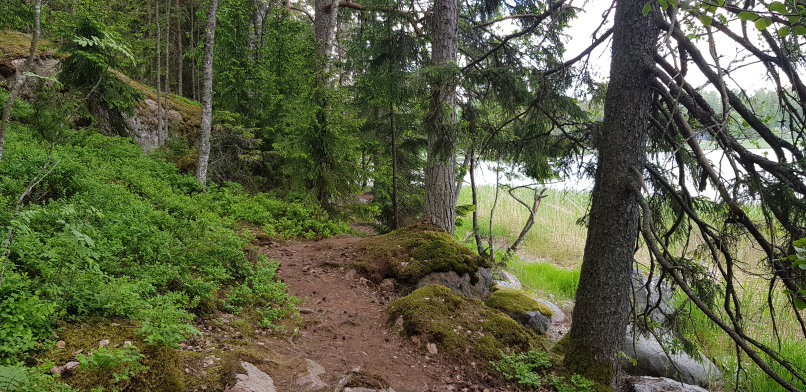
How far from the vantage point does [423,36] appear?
7.95m

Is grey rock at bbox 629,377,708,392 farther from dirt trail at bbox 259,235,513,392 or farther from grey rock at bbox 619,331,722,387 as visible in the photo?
dirt trail at bbox 259,235,513,392

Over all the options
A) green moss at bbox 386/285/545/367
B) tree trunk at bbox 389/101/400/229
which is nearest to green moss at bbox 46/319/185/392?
green moss at bbox 386/285/545/367

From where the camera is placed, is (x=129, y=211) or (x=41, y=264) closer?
(x=41, y=264)

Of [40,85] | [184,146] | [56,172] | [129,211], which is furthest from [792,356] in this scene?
[40,85]

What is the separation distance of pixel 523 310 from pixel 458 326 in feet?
5.26

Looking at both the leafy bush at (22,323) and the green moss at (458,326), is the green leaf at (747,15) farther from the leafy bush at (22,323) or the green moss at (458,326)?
the leafy bush at (22,323)

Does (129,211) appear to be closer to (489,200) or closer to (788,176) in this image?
(788,176)

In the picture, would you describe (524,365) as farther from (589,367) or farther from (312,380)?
(312,380)

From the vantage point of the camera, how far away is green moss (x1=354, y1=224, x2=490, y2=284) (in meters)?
6.12

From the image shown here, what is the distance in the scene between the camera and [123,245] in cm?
439

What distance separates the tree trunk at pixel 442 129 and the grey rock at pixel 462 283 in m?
1.36

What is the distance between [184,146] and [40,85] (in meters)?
3.20

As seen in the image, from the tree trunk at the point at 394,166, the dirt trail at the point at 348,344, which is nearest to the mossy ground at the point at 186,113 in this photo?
the tree trunk at the point at 394,166

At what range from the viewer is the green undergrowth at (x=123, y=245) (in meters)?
2.75
